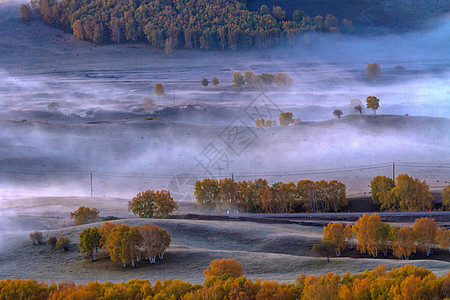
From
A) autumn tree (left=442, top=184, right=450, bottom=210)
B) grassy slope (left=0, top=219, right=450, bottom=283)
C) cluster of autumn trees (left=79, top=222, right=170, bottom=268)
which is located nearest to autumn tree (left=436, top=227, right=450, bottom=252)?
grassy slope (left=0, top=219, right=450, bottom=283)

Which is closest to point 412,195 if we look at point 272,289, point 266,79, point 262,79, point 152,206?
point 152,206

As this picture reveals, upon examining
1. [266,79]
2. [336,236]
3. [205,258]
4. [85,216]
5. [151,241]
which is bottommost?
[205,258]

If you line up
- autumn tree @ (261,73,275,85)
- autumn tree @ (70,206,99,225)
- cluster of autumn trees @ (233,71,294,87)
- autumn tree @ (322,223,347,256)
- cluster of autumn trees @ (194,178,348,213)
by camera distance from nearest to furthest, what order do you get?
autumn tree @ (322,223,347,256), autumn tree @ (70,206,99,225), cluster of autumn trees @ (194,178,348,213), cluster of autumn trees @ (233,71,294,87), autumn tree @ (261,73,275,85)

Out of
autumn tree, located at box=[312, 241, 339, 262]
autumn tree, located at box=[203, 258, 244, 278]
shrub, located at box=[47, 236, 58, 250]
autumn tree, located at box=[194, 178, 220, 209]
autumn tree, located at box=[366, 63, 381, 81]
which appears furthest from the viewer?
autumn tree, located at box=[366, 63, 381, 81]

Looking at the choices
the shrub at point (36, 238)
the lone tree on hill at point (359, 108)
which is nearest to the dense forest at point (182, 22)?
the lone tree on hill at point (359, 108)

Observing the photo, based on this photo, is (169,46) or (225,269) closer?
(225,269)

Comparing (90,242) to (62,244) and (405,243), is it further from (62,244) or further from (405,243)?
(405,243)

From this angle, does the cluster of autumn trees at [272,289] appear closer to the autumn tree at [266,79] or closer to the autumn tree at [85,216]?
the autumn tree at [85,216]

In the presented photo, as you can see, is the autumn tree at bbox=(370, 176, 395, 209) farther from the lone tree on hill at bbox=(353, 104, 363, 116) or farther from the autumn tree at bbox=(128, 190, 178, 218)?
the lone tree on hill at bbox=(353, 104, 363, 116)
